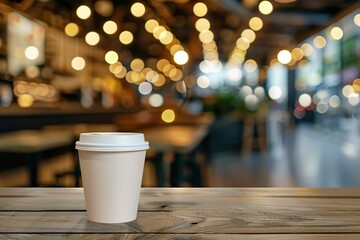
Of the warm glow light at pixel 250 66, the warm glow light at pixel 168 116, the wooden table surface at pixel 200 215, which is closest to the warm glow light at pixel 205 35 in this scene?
the warm glow light at pixel 168 116

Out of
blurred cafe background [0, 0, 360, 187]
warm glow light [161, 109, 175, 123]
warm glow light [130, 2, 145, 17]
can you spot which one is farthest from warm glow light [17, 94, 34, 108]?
warm glow light [130, 2, 145, 17]

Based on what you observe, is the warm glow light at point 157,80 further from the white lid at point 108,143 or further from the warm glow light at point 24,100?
the white lid at point 108,143

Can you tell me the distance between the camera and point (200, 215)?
112 cm

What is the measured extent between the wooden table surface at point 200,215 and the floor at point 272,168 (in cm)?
373

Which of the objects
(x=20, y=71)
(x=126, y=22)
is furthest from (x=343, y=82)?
(x=20, y=71)

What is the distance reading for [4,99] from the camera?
24.1 ft

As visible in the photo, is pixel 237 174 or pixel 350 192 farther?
pixel 237 174

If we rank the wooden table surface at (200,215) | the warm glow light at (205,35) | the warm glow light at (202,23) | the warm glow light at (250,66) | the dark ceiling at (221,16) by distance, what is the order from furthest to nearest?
the warm glow light at (250,66) → the warm glow light at (205,35) → the warm glow light at (202,23) → the dark ceiling at (221,16) → the wooden table surface at (200,215)

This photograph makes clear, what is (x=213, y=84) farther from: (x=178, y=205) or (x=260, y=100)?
(x=178, y=205)

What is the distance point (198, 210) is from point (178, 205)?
8cm

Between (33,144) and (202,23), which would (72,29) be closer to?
(202,23)

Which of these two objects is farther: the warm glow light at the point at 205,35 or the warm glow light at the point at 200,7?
the warm glow light at the point at 205,35

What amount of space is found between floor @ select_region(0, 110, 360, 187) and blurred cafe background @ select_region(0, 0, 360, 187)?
0.03 metres

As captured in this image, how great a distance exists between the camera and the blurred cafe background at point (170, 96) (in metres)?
5.81
